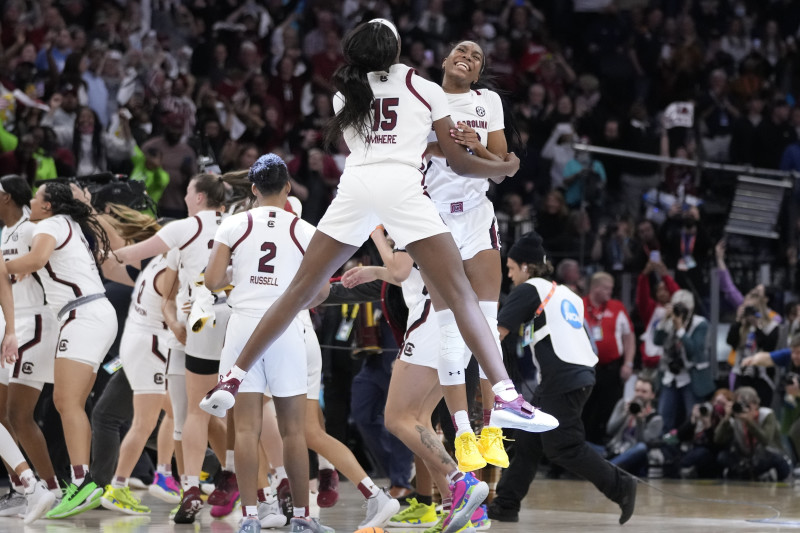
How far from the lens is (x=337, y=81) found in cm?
580

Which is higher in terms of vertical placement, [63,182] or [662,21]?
[662,21]

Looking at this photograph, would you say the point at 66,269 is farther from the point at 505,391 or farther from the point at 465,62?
the point at 505,391

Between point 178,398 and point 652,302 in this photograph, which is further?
point 652,302

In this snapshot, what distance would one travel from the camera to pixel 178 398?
8359 millimetres

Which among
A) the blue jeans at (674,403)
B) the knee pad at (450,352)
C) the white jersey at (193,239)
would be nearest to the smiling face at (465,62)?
the knee pad at (450,352)

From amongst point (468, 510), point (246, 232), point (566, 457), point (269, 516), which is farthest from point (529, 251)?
point (468, 510)

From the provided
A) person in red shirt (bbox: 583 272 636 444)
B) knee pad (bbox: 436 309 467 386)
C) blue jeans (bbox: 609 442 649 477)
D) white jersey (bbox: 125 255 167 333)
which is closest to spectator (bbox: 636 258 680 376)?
person in red shirt (bbox: 583 272 636 444)

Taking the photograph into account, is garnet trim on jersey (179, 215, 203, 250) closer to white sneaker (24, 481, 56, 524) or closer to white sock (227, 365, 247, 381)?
white sneaker (24, 481, 56, 524)

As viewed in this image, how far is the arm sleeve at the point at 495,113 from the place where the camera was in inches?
253

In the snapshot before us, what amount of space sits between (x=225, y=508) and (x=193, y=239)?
1.81m

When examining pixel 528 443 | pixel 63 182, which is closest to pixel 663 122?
pixel 528 443

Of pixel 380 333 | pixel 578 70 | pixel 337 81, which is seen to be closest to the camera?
pixel 337 81

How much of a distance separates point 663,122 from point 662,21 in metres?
3.10

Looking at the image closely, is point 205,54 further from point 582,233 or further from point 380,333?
point 380,333
